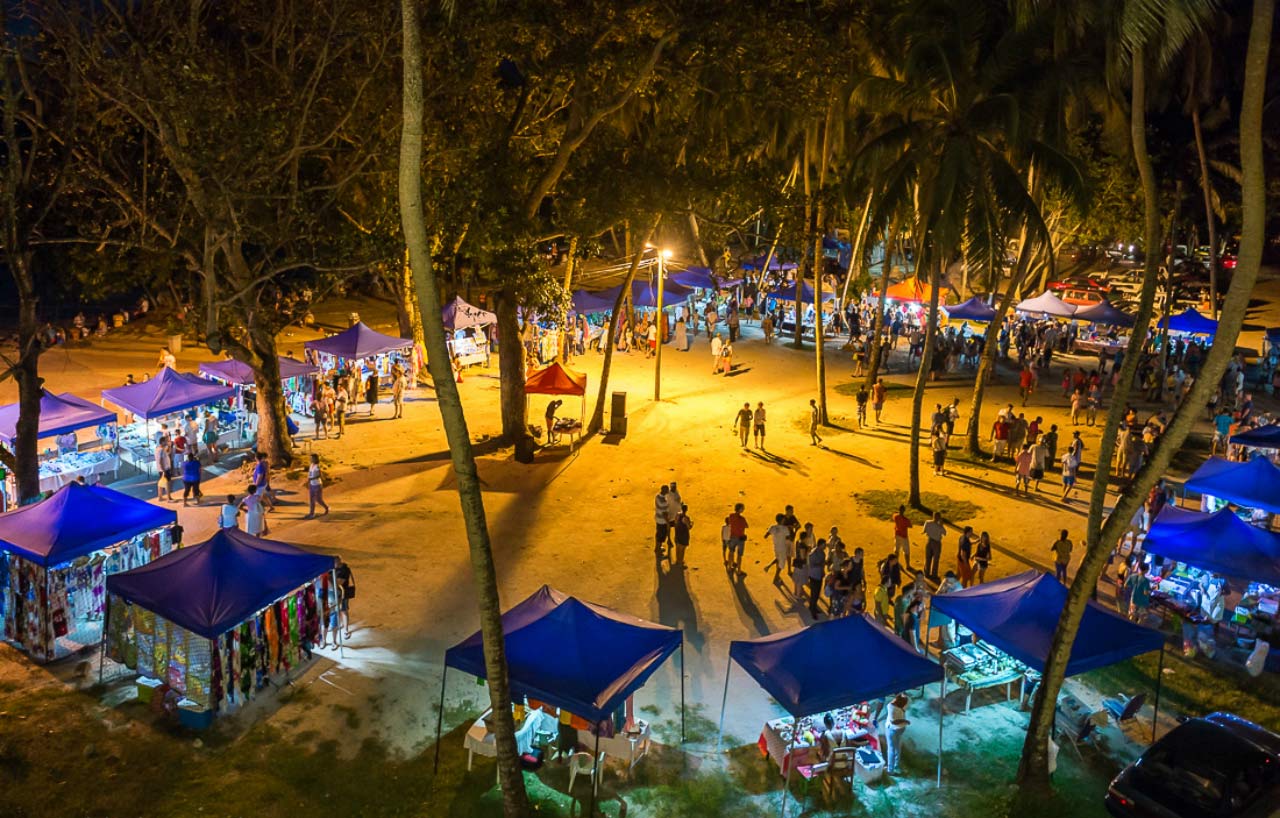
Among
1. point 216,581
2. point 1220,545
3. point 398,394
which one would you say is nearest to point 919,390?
point 1220,545

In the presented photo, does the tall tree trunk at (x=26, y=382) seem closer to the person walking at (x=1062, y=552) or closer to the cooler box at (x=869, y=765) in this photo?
the cooler box at (x=869, y=765)

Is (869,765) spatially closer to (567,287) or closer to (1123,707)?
(1123,707)

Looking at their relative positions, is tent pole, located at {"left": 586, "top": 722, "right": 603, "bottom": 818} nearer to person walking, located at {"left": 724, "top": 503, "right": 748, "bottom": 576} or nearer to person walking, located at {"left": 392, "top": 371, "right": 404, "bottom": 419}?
person walking, located at {"left": 724, "top": 503, "right": 748, "bottom": 576}

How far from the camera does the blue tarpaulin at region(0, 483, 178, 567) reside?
12.4 metres

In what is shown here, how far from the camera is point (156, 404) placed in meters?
20.5

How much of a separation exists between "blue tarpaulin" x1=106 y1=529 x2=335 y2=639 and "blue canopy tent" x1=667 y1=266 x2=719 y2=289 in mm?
31513

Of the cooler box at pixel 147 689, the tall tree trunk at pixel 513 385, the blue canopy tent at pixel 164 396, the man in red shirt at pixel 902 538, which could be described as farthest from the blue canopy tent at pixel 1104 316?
the cooler box at pixel 147 689

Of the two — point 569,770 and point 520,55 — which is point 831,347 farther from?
point 569,770

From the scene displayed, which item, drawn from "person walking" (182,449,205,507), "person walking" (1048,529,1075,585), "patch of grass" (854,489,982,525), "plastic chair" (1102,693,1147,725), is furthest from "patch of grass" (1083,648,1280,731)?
"person walking" (182,449,205,507)

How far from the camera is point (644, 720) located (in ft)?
38.1

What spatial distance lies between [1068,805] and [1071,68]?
14316 mm

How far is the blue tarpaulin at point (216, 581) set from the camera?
440 inches

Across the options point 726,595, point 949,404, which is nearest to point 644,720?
point 726,595

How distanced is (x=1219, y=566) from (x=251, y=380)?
20.7 metres
